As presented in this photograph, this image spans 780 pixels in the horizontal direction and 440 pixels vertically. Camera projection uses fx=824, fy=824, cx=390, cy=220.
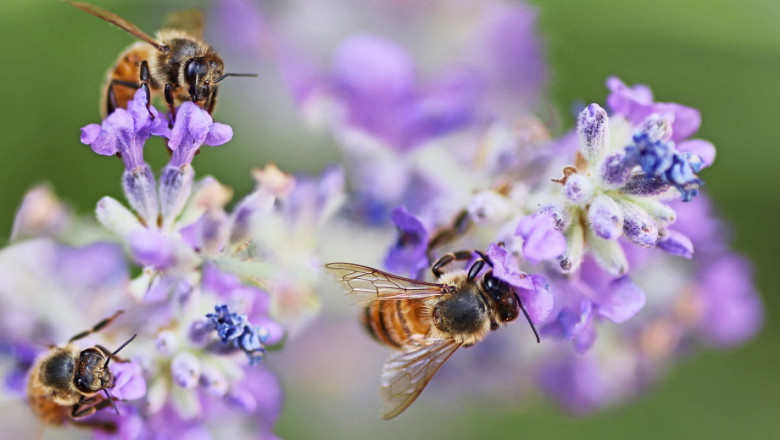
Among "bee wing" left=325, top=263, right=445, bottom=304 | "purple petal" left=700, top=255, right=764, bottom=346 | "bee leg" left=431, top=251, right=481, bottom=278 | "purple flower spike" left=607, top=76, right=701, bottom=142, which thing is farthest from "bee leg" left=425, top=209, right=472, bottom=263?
"purple petal" left=700, top=255, right=764, bottom=346

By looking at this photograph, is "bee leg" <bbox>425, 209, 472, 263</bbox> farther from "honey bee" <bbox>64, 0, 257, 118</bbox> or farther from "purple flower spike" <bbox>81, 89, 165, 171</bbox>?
"purple flower spike" <bbox>81, 89, 165, 171</bbox>

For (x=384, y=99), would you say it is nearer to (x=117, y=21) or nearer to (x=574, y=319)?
(x=117, y=21)

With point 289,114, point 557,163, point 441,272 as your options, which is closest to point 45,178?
point 289,114

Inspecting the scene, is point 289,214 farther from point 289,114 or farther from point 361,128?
point 289,114

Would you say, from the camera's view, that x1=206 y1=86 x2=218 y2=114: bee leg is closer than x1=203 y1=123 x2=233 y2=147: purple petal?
No

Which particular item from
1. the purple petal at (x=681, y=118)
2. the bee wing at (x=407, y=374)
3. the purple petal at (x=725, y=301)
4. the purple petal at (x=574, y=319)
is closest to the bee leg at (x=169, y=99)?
the bee wing at (x=407, y=374)
